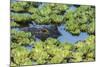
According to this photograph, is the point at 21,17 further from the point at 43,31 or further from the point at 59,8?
the point at 59,8

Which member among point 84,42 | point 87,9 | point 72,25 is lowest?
point 84,42

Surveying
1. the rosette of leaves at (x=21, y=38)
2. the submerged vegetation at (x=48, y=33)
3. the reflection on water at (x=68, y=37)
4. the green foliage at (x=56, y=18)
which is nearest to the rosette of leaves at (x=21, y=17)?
the submerged vegetation at (x=48, y=33)

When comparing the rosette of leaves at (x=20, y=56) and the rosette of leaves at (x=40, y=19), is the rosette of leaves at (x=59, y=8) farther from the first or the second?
the rosette of leaves at (x=20, y=56)

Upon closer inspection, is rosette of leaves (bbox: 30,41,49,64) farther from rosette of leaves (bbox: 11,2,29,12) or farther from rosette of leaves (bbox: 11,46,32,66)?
rosette of leaves (bbox: 11,2,29,12)

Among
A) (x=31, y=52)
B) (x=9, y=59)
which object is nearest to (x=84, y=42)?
(x=31, y=52)
